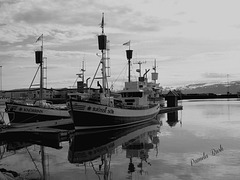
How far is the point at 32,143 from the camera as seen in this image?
2436 centimetres

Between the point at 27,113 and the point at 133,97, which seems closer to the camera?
the point at 27,113

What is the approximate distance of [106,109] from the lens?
29.9 metres

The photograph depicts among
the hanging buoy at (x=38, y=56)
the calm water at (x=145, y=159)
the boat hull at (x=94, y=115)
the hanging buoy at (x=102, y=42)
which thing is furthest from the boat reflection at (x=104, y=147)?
A: the hanging buoy at (x=38, y=56)

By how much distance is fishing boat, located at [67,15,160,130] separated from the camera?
28859mm

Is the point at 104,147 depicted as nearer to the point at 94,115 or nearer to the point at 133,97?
the point at 94,115

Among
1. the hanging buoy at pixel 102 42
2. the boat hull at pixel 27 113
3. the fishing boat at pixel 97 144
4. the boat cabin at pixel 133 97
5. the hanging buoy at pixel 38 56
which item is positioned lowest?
the fishing boat at pixel 97 144

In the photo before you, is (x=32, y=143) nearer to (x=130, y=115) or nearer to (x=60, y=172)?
(x=60, y=172)

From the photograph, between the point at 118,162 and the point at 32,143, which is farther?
the point at 32,143

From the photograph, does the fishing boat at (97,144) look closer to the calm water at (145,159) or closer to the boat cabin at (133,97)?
the calm water at (145,159)

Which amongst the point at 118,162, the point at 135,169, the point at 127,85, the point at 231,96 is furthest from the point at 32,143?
the point at 231,96

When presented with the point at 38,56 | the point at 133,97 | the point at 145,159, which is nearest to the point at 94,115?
the point at 145,159

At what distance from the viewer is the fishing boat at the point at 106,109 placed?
2886cm

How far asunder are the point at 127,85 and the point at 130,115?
36.5 feet

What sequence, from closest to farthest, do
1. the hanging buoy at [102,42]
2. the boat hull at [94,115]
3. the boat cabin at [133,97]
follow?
1. the boat hull at [94,115]
2. the hanging buoy at [102,42]
3. the boat cabin at [133,97]
